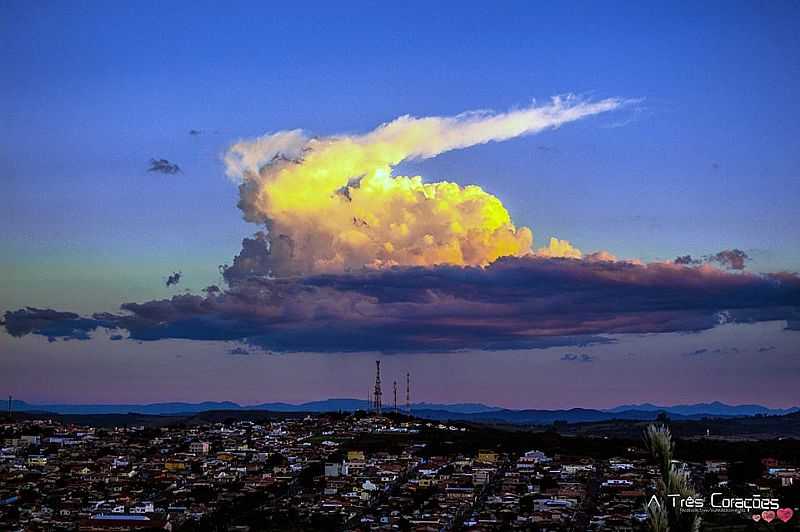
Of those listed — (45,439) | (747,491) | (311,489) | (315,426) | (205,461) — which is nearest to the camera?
(747,491)

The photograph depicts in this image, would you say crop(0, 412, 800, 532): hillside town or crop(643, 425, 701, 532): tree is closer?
crop(643, 425, 701, 532): tree

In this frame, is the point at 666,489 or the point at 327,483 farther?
the point at 327,483

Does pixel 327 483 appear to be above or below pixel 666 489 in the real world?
below

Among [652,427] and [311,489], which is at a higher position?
[652,427]

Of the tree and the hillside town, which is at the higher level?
the tree

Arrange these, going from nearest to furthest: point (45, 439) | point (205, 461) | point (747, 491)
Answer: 1. point (747, 491)
2. point (205, 461)
3. point (45, 439)

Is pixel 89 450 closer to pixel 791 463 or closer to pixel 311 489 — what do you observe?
pixel 311 489

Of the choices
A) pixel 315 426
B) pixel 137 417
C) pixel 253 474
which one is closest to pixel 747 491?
pixel 253 474
